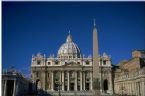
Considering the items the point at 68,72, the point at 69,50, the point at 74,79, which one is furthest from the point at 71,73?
the point at 69,50

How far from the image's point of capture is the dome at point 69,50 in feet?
263

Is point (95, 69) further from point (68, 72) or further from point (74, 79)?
point (74, 79)

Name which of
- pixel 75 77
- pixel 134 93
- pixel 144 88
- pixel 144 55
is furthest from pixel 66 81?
pixel 144 88

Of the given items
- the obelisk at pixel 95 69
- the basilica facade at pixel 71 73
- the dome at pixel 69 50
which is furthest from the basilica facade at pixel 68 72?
the obelisk at pixel 95 69

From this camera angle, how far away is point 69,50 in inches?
3184

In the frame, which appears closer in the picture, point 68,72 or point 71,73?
point 68,72

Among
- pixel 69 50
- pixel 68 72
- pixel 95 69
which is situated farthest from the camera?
pixel 69 50

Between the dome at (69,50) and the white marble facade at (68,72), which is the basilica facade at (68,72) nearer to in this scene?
the white marble facade at (68,72)

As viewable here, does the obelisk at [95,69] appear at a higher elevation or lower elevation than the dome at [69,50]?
lower

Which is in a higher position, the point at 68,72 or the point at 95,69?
the point at 68,72

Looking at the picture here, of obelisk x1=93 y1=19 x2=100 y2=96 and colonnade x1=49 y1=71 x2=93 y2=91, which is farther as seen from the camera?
colonnade x1=49 y1=71 x2=93 y2=91

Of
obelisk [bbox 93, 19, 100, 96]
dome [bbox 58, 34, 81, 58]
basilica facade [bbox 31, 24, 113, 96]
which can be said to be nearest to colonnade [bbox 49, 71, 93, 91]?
basilica facade [bbox 31, 24, 113, 96]

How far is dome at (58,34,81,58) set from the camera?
80.1 m

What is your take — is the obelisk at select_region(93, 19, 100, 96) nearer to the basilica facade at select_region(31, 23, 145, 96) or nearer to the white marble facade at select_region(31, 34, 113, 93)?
the basilica facade at select_region(31, 23, 145, 96)
